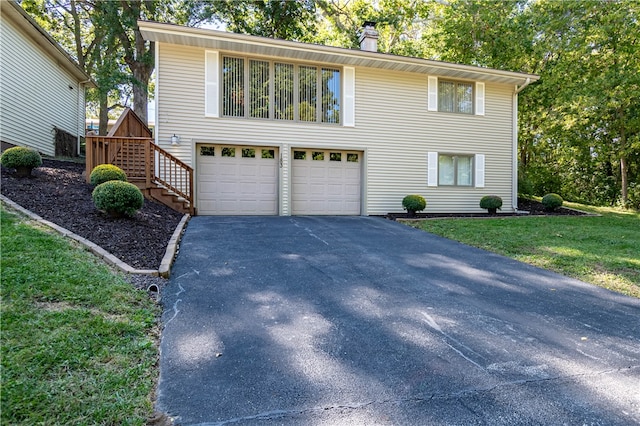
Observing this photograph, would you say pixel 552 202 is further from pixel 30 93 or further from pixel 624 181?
pixel 30 93

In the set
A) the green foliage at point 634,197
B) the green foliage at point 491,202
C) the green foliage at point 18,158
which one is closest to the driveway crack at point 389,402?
the green foliage at point 18,158

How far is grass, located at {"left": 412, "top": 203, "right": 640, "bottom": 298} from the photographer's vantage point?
4797mm

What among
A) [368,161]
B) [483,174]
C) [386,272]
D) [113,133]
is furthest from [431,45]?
[386,272]

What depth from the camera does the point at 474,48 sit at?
15727 millimetres

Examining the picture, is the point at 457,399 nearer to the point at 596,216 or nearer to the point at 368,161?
the point at 368,161

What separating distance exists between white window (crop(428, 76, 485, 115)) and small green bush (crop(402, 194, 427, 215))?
3241mm

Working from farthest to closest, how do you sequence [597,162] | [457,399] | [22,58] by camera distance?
[597,162] < [22,58] < [457,399]

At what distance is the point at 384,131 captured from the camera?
35.1 feet

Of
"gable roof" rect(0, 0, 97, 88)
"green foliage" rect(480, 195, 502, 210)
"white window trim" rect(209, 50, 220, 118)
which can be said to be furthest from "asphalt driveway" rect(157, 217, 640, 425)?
"gable roof" rect(0, 0, 97, 88)

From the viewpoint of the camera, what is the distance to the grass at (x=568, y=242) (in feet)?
15.7

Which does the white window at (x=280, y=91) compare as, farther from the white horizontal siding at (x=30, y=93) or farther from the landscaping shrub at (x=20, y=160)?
the white horizontal siding at (x=30, y=93)

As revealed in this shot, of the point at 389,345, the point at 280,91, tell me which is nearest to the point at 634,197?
the point at 280,91

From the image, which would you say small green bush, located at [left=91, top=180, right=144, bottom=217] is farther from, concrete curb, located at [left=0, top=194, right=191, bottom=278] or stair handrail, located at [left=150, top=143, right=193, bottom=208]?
stair handrail, located at [left=150, top=143, right=193, bottom=208]

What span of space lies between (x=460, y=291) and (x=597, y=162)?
17798 millimetres
